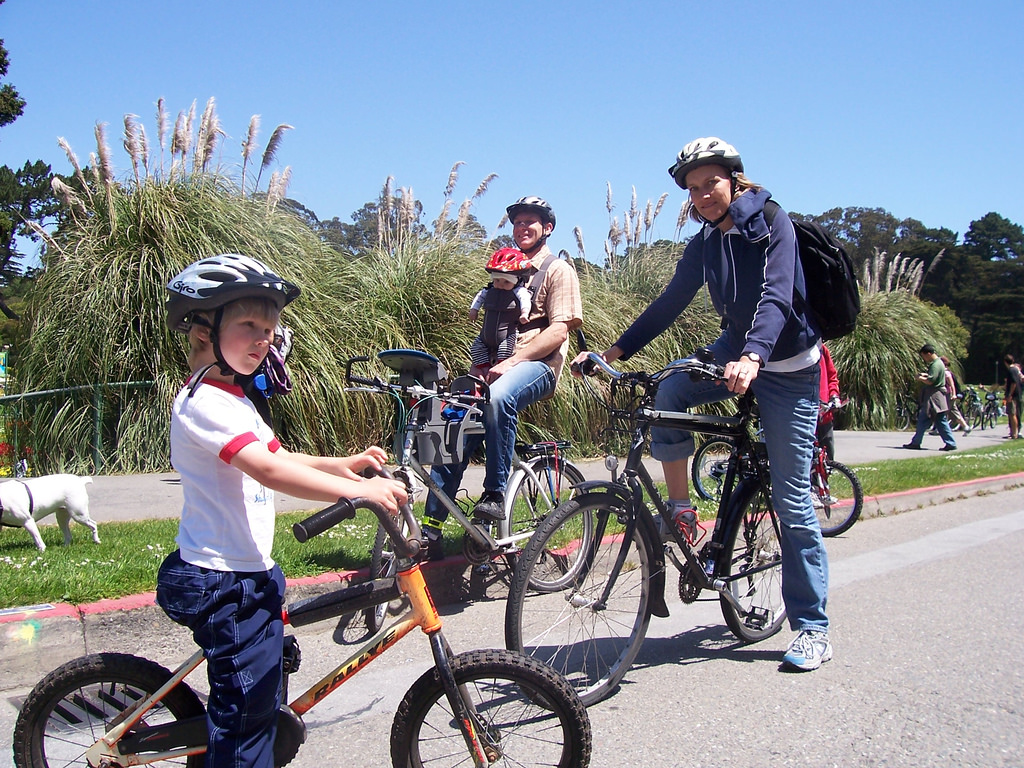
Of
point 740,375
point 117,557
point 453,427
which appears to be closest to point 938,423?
point 453,427

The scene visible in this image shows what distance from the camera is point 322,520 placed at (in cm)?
199

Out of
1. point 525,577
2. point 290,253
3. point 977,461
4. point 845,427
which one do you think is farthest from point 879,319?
point 525,577

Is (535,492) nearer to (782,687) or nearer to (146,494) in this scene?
(782,687)

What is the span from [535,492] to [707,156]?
2250mm

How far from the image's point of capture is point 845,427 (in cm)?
1756

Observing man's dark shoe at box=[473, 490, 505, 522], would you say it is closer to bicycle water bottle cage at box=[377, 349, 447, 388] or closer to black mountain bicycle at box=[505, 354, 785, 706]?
bicycle water bottle cage at box=[377, 349, 447, 388]

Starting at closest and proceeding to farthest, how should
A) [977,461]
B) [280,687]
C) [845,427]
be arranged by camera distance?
[280,687]
[977,461]
[845,427]

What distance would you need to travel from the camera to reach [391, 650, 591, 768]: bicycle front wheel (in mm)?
2363

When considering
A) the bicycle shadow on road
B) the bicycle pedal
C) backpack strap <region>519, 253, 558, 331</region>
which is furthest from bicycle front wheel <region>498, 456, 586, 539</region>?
the bicycle pedal

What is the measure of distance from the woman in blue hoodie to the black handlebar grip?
1.85 metres

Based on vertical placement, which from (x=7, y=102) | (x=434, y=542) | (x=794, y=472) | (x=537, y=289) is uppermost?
(x=7, y=102)

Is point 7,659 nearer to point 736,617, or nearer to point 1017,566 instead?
point 736,617

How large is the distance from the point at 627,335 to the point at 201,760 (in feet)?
8.59

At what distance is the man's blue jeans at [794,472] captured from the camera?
12.5 ft
